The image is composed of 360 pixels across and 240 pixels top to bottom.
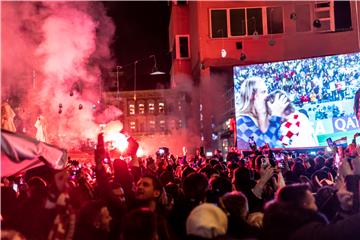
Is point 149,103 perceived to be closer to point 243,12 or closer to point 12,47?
point 243,12

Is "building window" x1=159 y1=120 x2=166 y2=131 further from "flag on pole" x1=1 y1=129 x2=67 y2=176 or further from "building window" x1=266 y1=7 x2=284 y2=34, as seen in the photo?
"flag on pole" x1=1 y1=129 x2=67 y2=176

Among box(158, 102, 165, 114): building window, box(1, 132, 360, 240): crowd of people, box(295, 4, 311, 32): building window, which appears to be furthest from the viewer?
box(158, 102, 165, 114): building window

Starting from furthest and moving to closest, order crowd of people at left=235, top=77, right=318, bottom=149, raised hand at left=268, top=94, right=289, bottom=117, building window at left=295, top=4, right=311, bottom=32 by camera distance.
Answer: building window at left=295, top=4, right=311, bottom=32 < raised hand at left=268, top=94, right=289, bottom=117 < crowd of people at left=235, top=77, right=318, bottom=149

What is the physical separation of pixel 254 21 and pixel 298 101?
9.01 metres

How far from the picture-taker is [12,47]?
13.1 meters

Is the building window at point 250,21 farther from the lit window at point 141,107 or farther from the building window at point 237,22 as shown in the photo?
the lit window at point 141,107

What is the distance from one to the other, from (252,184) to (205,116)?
2153 centimetres

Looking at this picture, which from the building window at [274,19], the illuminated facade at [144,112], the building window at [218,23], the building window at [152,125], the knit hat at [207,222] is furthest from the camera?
the building window at [152,125]

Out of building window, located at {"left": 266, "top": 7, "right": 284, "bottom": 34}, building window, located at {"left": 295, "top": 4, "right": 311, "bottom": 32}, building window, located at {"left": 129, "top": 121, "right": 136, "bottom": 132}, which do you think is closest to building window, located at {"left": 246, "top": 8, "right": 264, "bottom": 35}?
building window, located at {"left": 266, "top": 7, "right": 284, "bottom": 34}

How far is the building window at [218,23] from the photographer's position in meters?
25.6

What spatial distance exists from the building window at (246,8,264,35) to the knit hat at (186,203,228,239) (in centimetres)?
2198

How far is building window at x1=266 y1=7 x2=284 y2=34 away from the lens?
25067 mm

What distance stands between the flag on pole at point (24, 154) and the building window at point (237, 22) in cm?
2150

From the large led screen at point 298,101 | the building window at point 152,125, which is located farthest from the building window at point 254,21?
the building window at point 152,125
